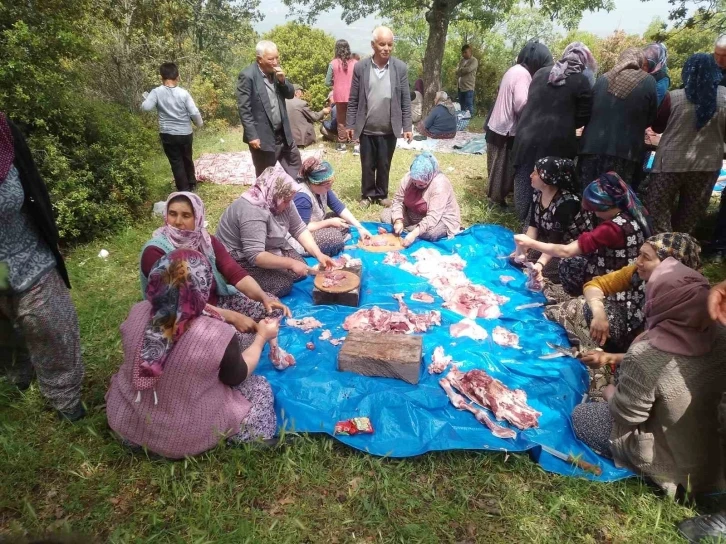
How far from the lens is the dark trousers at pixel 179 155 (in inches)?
261

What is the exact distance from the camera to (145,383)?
2.26 meters

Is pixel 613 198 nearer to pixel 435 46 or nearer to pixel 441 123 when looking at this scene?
pixel 441 123

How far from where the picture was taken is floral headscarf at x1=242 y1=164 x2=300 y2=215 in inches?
161

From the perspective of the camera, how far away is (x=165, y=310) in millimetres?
2189

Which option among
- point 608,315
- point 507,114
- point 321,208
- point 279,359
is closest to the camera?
point 279,359

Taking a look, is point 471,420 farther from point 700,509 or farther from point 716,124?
point 716,124

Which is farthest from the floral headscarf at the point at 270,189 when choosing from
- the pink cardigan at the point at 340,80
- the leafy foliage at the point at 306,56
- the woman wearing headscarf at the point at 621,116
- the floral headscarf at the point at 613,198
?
the leafy foliage at the point at 306,56

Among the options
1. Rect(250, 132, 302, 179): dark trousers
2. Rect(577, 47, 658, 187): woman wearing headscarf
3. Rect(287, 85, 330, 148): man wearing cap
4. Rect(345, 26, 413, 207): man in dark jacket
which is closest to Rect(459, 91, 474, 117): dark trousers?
Rect(287, 85, 330, 148): man wearing cap

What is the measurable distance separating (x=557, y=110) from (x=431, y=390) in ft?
12.5

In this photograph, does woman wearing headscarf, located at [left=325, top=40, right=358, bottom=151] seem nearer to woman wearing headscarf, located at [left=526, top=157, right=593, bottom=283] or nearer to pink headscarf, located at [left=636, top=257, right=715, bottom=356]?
woman wearing headscarf, located at [left=526, top=157, right=593, bottom=283]

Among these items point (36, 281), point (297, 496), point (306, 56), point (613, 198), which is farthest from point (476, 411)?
point (306, 56)

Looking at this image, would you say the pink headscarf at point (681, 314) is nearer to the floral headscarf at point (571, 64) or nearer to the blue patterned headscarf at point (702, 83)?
the blue patterned headscarf at point (702, 83)

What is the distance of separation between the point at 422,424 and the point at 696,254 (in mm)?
1992

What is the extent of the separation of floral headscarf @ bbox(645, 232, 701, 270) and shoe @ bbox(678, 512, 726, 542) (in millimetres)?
1371
